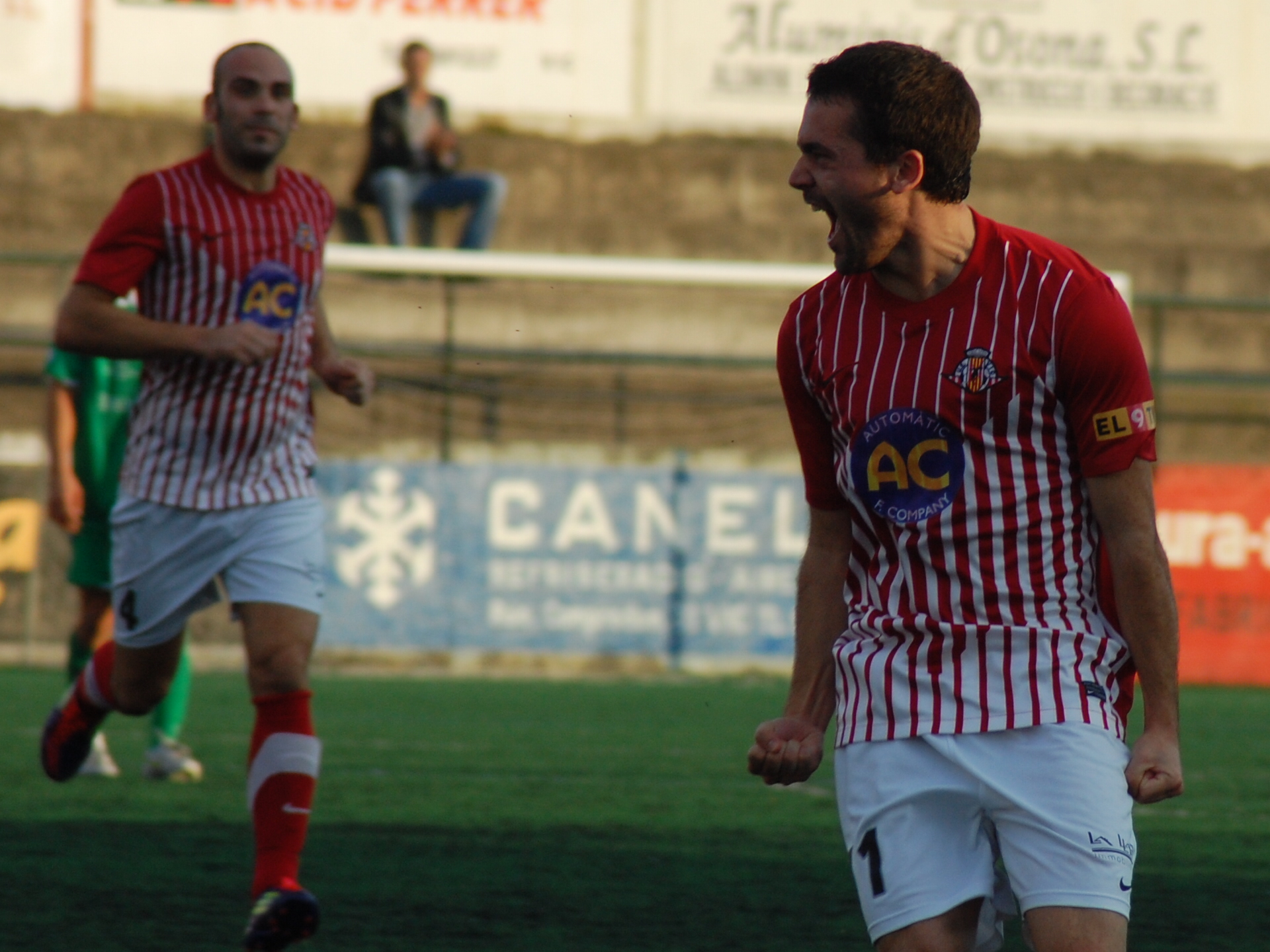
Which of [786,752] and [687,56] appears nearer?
[786,752]

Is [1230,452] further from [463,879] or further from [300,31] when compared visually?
[463,879]

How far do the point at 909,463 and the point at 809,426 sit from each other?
0.26 m

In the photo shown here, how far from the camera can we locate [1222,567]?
11.9 metres

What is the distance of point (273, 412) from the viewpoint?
4.43 m

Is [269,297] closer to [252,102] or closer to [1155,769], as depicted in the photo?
[252,102]

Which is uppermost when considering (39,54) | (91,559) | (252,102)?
(39,54)

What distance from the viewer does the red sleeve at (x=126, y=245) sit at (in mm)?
4293

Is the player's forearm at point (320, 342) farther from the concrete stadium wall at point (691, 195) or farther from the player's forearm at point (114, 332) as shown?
the concrete stadium wall at point (691, 195)

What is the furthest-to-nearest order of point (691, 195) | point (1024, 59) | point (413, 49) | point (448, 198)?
1. point (1024, 59)
2. point (691, 195)
3. point (448, 198)
4. point (413, 49)

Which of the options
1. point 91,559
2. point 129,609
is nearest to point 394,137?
point 91,559

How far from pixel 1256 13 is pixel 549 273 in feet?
27.0

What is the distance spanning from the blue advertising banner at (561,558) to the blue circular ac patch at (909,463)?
9307 millimetres

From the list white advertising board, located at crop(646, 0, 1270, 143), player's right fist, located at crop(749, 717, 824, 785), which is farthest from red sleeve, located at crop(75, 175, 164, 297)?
white advertising board, located at crop(646, 0, 1270, 143)

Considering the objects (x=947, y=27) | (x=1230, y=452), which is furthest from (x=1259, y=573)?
(x=947, y=27)
